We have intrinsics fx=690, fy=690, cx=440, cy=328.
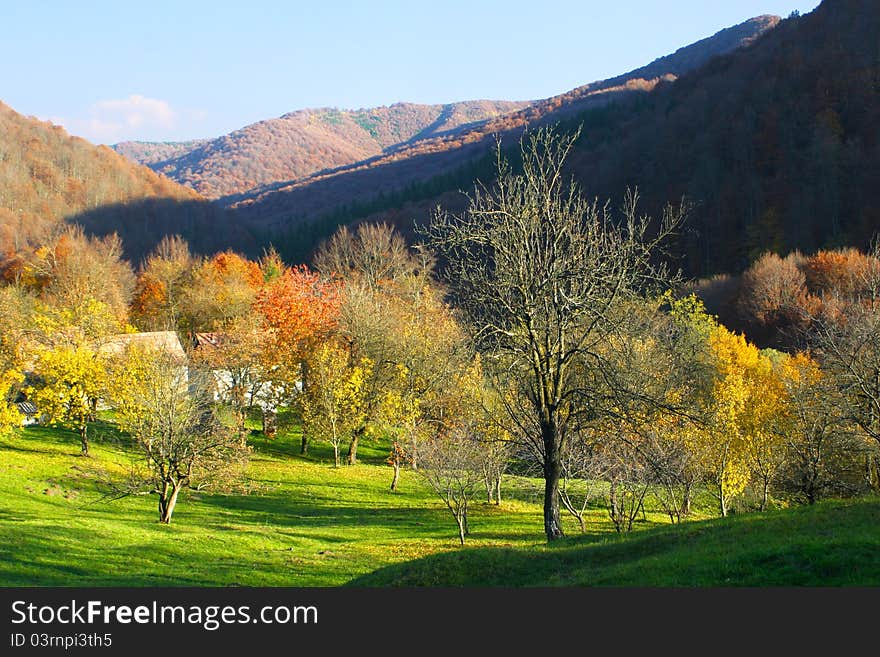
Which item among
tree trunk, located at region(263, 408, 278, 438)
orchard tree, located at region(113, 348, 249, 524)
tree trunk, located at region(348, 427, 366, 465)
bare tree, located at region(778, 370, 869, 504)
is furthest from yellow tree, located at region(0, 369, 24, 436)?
bare tree, located at region(778, 370, 869, 504)

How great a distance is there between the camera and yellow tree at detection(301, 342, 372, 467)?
4247 centimetres

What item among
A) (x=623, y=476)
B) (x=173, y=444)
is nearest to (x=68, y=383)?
(x=173, y=444)

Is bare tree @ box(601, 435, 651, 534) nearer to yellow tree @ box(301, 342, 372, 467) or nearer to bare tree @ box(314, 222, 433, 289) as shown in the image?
yellow tree @ box(301, 342, 372, 467)

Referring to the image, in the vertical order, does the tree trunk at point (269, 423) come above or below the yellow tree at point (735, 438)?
below

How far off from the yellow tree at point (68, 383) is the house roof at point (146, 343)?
3.28 m

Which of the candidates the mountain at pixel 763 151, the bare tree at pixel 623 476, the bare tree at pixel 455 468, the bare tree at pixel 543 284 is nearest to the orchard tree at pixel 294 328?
the bare tree at pixel 455 468

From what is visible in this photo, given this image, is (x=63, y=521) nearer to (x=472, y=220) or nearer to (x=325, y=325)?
(x=472, y=220)

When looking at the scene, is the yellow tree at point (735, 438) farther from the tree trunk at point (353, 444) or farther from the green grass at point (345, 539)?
the tree trunk at point (353, 444)

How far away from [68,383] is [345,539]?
22100 mm

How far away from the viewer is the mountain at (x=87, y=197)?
136 meters

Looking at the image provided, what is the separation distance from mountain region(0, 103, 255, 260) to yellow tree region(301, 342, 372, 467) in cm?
10388

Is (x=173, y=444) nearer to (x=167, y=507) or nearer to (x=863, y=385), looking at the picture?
(x=167, y=507)

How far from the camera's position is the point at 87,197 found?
6019 inches

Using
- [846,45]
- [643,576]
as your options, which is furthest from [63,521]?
[846,45]
